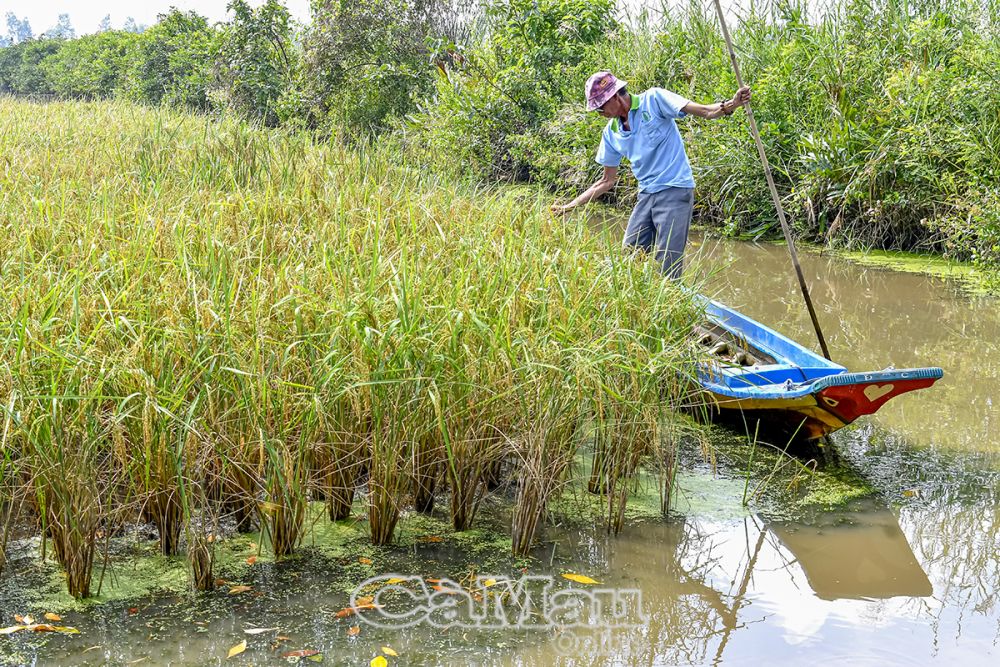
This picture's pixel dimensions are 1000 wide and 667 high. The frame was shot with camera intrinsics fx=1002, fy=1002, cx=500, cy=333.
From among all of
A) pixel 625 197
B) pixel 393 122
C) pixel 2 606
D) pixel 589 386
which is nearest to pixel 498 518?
pixel 589 386

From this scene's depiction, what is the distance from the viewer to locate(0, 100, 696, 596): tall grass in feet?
9.98

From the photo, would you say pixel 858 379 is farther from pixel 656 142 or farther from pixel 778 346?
pixel 656 142

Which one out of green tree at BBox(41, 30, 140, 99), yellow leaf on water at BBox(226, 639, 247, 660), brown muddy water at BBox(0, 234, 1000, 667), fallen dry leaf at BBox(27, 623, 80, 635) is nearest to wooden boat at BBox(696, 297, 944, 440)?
brown muddy water at BBox(0, 234, 1000, 667)

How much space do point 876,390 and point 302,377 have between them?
2.17m

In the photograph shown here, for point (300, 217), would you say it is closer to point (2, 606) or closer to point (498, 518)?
point (498, 518)

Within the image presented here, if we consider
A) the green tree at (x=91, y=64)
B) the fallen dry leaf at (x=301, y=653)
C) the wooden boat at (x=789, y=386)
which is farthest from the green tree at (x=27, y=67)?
the fallen dry leaf at (x=301, y=653)

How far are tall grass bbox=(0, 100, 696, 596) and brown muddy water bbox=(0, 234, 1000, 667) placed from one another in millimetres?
162

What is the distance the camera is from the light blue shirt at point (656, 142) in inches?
212

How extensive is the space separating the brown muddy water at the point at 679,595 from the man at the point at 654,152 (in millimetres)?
1544

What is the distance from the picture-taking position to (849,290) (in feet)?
25.6

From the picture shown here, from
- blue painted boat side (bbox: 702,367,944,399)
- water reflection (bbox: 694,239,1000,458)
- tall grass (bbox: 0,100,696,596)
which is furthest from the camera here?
water reflection (bbox: 694,239,1000,458)

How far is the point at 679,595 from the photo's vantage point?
316cm

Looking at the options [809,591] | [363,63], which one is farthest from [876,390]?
[363,63]

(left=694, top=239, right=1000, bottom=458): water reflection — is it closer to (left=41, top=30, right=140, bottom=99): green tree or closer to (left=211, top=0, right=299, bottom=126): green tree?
(left=211, top=0, right=299, bottom=126): green tree
